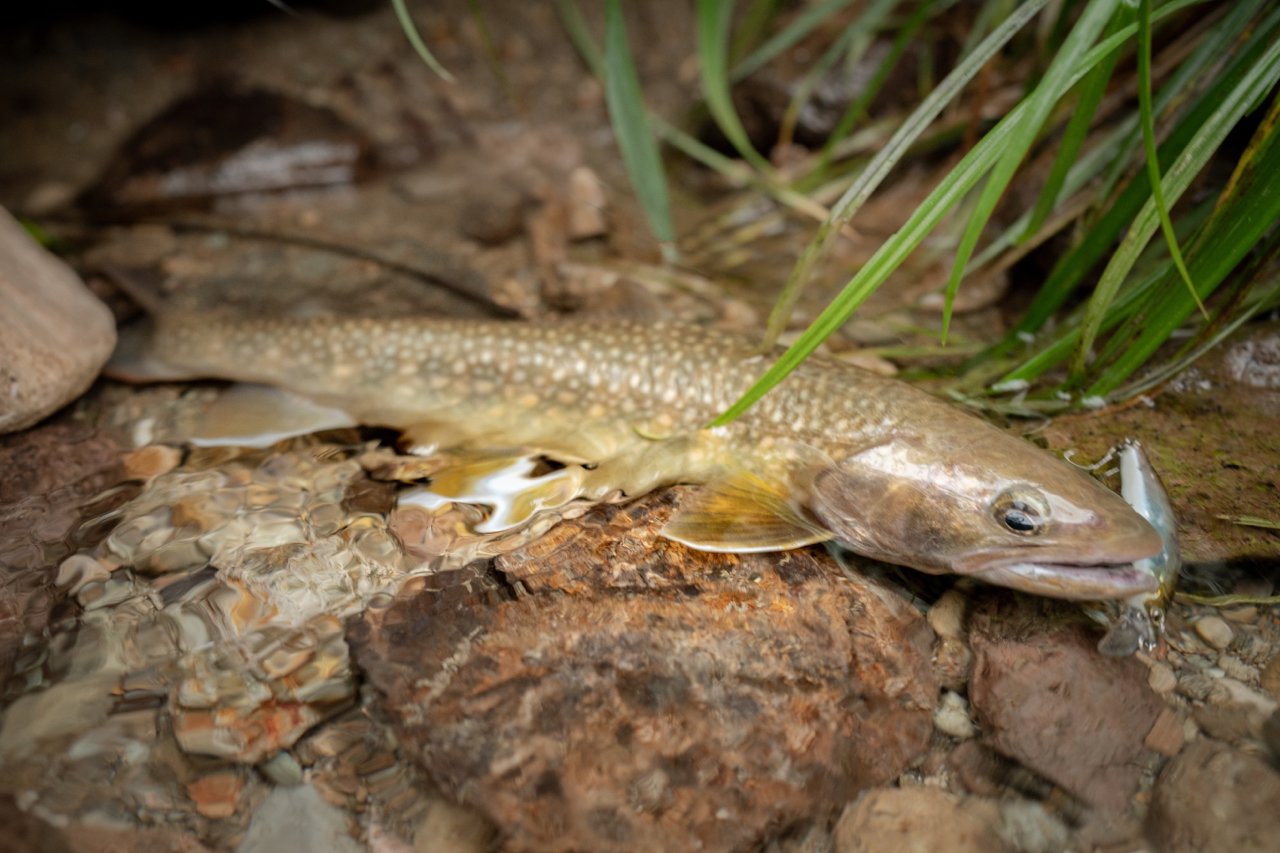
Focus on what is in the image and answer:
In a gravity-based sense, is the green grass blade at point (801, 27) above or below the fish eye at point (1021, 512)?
above

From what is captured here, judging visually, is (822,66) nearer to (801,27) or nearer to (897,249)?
(801,27)

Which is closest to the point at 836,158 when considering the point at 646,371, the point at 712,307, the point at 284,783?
the point at 712,307

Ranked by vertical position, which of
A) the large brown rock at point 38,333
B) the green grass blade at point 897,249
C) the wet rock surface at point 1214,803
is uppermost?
the green grass blade at point 897,249

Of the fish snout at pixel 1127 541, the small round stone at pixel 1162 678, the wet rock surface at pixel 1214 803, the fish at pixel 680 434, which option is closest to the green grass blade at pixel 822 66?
the fish at pixel 680 434

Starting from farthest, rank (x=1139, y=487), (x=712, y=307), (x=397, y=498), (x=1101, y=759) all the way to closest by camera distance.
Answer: (x=712, y=307)
(x=397, y=498)
(x=1139, y=487)
(x=1101, y=759)

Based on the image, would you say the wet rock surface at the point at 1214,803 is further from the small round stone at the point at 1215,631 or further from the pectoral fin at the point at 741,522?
the pectoral fin at the point at 741,522

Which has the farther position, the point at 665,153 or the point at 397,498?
the point at 665,153

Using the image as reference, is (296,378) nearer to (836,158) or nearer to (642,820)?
(642,820)
